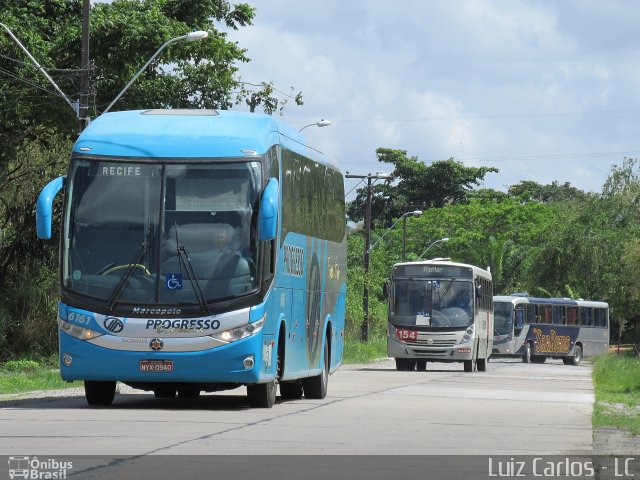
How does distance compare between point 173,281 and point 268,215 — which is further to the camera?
point 173,281

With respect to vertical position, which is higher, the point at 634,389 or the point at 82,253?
the point at 82,253

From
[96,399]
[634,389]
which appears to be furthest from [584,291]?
[96,399]

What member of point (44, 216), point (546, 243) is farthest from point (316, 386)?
point (546, 243)

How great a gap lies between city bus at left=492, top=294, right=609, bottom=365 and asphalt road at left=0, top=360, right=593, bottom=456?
3749 cm

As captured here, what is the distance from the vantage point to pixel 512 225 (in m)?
93.0

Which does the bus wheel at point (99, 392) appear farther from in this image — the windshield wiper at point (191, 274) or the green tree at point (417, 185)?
the green tree at point (417, 185)

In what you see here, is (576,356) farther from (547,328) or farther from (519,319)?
(519,319)

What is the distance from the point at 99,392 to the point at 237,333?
2.59 metres

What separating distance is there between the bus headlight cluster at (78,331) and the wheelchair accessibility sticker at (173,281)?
1061 millimetres

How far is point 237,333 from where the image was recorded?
58.5 ft

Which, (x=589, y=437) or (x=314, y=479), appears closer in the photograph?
(x=314, y=479)

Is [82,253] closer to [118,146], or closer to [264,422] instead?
[118,146]

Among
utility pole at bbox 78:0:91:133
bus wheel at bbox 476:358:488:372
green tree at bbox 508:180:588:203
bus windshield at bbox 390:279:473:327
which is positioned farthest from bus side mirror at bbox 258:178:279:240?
green tree at bbox 508:180:588:203

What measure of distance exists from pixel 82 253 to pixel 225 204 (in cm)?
191
